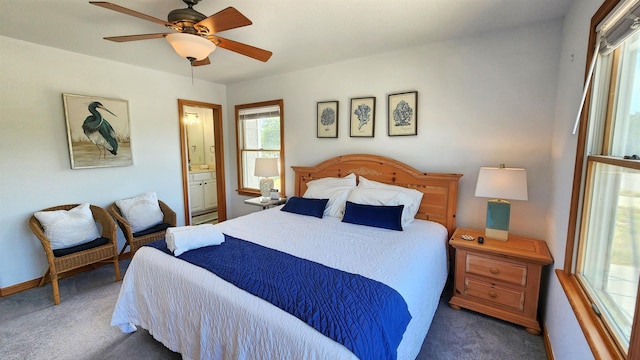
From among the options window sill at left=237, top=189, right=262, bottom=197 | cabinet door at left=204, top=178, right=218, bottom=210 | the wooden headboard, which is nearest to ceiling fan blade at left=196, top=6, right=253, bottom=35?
the wooden headboard

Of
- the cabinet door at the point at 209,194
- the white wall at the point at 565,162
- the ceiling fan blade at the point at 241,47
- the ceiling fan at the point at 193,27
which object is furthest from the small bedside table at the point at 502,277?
the cabinet door at the point at 209,194

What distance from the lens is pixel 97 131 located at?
318 cm

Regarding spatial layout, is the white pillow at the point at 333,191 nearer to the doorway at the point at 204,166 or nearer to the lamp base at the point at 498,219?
the lamp base at the point at 498,219

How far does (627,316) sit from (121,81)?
470 centimetres

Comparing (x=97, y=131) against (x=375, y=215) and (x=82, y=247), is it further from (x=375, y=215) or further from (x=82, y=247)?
(x=375, y=215)

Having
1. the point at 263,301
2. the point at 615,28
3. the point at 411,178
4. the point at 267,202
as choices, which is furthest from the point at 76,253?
the point at 615,28

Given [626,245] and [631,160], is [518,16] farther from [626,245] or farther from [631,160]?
[626,245]

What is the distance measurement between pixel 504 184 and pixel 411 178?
0.89 m

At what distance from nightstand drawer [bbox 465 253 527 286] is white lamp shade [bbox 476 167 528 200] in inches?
20.8

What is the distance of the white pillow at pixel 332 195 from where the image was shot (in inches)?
116

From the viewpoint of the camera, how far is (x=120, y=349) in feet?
6.38

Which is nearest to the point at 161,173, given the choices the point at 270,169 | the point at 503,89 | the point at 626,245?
the point at 270,169

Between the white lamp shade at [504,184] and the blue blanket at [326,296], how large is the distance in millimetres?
1390

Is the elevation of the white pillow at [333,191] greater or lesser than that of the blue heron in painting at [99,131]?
lesser
